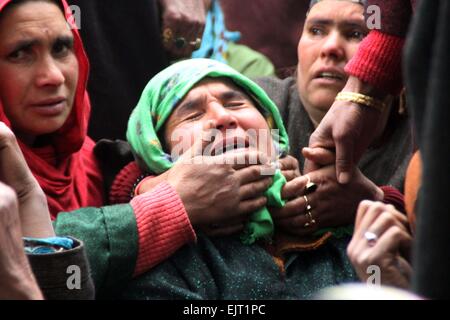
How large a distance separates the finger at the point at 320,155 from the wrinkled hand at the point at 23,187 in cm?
89

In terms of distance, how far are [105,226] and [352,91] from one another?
2.60 feet

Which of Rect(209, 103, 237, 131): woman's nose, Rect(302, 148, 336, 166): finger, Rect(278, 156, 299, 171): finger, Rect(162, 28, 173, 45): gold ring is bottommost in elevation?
Rect(278, 156, 299, 171): finger

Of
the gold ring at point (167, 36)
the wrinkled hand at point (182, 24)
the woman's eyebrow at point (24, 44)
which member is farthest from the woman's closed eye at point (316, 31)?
the woman's eyebrow at point (24, 44)

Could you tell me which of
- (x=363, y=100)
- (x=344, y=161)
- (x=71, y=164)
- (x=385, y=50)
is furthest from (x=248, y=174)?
(x=71, y=164)

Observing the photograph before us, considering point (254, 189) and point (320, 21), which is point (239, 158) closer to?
point (254, 189)

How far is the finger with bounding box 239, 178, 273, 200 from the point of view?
110 inches

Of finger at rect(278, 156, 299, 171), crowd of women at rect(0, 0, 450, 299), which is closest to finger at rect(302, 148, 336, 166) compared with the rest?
crowd of women at rect(0, 0, 450, 299)

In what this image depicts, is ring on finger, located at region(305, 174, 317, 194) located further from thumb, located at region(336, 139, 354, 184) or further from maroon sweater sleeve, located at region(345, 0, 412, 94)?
maroon sweater sleeve, located at region(345, 0, 412, 94)

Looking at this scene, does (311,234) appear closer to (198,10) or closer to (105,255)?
(105,255)

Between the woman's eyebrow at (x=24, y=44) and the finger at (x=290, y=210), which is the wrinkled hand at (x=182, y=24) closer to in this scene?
the woman's eyebrow at (x=24, y=44)

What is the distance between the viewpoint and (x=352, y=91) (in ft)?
9.28

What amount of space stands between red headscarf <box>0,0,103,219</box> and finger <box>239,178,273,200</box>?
569 mm

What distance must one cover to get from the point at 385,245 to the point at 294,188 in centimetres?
86
